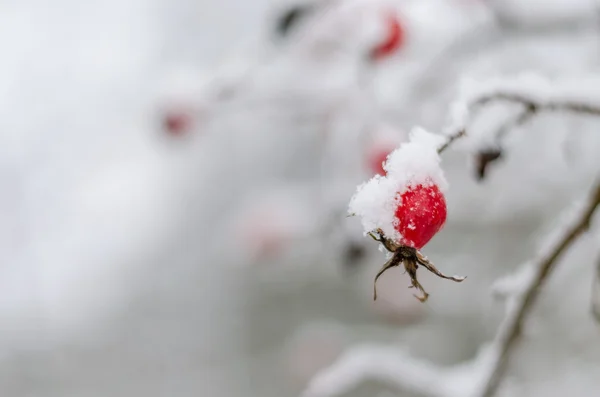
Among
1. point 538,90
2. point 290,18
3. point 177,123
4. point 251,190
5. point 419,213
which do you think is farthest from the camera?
point 251,190

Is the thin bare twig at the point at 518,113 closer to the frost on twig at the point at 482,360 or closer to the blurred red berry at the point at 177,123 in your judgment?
the frost on twig at the point at 482,360

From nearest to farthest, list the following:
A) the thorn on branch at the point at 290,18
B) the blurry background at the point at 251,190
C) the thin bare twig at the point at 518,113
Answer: the thin bare twig at the point at 518,113, the thorn on branch at the point at 290,18, the blurry background at the point at 251,190

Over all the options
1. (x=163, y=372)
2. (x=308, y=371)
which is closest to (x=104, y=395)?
(x=163, y=372)

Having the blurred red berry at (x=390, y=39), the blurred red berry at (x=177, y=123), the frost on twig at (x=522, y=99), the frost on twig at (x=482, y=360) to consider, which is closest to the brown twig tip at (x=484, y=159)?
the frost on twig at (x=522, y=99)

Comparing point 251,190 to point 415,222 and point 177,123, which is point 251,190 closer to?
point 177,123

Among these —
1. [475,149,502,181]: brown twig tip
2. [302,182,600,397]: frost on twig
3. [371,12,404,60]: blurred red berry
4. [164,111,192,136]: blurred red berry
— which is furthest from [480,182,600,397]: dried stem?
[164,111,192,136]: blurred red berry

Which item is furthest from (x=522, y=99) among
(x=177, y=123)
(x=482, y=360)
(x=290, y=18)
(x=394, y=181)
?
(x=177, y=123)

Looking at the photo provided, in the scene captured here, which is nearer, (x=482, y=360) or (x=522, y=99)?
(x=522, y=99)
